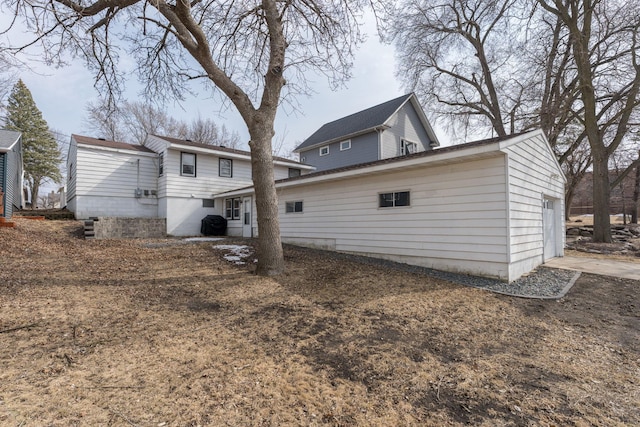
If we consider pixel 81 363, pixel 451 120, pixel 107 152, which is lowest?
pixel 81 363

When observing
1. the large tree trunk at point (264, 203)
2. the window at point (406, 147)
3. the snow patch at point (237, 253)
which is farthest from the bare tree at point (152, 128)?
the large tree trunk at point (264, 203)

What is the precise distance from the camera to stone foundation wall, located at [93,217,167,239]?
35.3ft

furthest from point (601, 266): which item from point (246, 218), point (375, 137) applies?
point (246, 218)

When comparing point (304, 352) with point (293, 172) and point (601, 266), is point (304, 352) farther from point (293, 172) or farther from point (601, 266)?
point (293, 172)

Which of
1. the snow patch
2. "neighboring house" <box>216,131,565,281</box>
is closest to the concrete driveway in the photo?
"neighboring house" <box>216,131,565,281</box>

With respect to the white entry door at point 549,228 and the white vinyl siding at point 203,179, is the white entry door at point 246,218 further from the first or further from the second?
the white entry door at point 549,228

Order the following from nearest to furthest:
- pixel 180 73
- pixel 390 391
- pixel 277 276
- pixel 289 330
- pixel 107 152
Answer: pixel 390 391
pixel 289 330
pixel 277 276
pixel 180 73
pixel 107 152

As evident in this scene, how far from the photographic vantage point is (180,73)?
7918mm

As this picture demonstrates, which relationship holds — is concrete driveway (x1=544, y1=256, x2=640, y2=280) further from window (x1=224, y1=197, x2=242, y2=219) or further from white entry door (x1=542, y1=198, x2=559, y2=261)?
window (x1=224, y1=197, x2=242, y2=219)

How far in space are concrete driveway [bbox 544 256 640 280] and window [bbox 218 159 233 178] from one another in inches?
538

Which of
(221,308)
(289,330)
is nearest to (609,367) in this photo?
(289,330)

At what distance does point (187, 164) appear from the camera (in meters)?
14.1

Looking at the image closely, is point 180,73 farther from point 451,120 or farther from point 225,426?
point 451,120

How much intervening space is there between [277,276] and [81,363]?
3589mm
